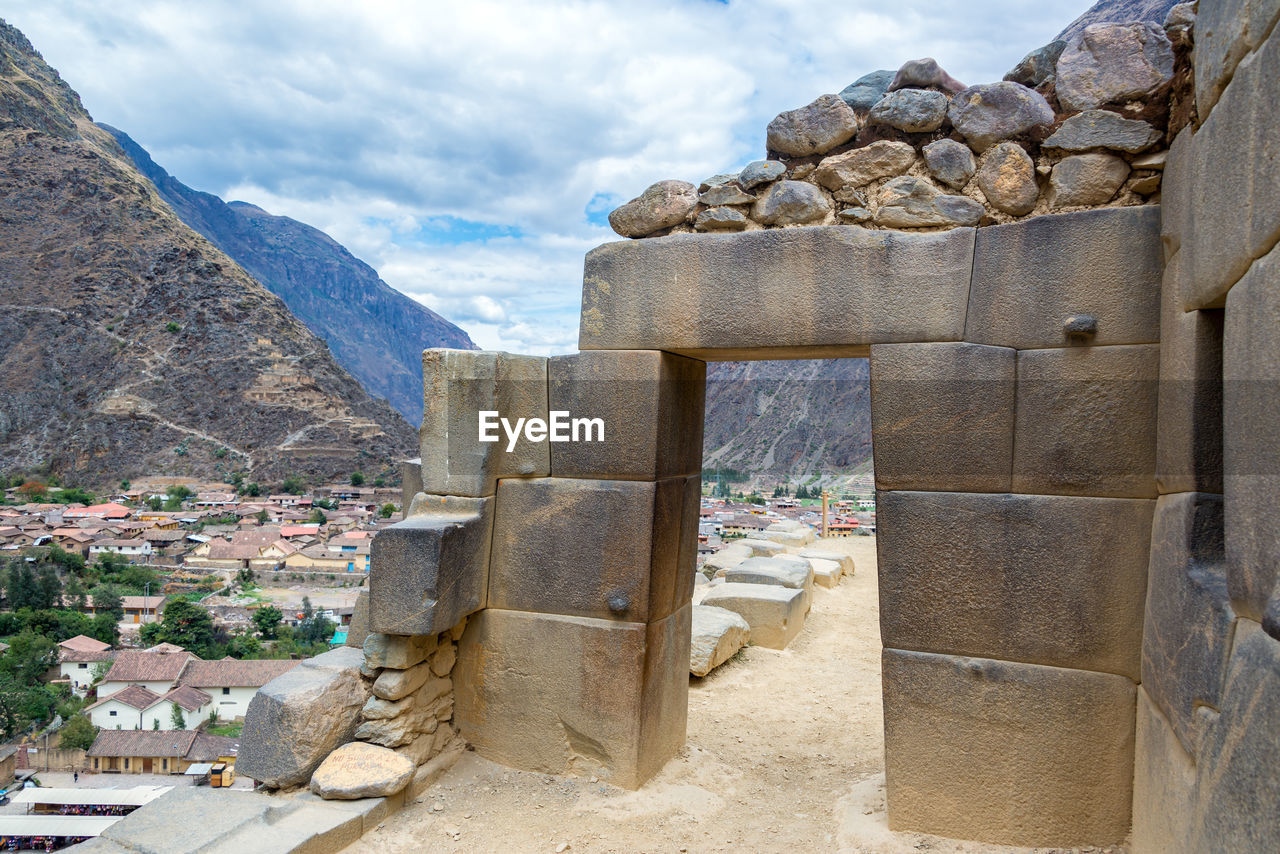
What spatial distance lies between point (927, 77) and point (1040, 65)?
1.55 feet

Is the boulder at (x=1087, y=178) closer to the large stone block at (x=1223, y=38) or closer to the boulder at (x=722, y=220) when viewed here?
the large stone block at (x=1223, y=38)

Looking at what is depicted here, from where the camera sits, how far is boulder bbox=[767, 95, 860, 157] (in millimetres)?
3662

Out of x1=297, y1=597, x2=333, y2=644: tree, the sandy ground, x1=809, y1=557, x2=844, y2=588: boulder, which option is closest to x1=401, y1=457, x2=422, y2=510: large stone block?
the sandy ground

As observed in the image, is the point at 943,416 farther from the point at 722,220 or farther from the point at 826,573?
the point at 826,573

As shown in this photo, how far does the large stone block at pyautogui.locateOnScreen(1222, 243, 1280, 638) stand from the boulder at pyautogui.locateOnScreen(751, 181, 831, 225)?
182 centimetres

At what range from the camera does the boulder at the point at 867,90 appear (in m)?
3.71

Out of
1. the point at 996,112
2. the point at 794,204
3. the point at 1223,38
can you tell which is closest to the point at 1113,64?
the point at 996,112

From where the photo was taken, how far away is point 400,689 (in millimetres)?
3816

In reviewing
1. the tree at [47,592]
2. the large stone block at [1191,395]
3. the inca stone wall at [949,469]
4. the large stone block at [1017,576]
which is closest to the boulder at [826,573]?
the inca stone wall at [949,469]

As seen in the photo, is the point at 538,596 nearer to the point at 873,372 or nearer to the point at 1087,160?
the point at 873,372

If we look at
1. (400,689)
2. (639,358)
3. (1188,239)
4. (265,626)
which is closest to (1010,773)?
(1188,239)

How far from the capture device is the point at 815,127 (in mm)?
3701

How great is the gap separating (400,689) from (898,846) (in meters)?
2.44

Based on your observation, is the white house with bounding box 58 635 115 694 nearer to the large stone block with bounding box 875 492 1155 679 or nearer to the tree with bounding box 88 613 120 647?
the tree with bounding box 88 613 120 647
